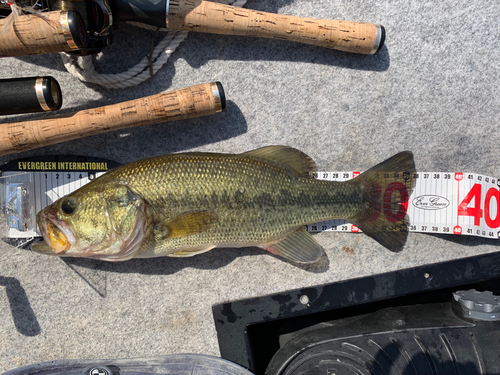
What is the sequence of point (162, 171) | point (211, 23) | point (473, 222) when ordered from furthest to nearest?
1. point (473, 222)
2. point (211, 23)
3. point (162, 171)

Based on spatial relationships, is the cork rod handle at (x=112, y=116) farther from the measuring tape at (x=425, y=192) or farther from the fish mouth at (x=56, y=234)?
the fish mouth at (x=56, y=234)

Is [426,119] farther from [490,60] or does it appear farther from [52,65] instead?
[52,65]

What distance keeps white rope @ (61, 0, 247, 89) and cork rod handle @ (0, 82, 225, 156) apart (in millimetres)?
228

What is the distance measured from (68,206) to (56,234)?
5.5 inches

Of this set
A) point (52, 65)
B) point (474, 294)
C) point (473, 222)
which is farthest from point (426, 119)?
point (52, 65)

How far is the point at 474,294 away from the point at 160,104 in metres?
1.84

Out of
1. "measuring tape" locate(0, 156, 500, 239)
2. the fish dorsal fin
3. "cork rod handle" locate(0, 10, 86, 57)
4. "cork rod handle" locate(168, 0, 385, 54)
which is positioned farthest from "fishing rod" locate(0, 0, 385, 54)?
"measuring tape" locate(0, 156, 500, 239)

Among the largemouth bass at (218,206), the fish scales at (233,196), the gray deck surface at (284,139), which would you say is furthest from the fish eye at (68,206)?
the gray deck surface at (284,139)

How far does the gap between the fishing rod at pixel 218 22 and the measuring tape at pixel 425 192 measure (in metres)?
0.69

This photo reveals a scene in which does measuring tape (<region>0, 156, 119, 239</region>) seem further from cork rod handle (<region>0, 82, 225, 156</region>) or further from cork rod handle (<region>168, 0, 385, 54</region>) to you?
cork rod handle (<region>168, 0, 385, 54</region>)

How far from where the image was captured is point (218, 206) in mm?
1622

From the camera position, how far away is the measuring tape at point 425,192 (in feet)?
6.19

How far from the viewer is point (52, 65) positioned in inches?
76.6

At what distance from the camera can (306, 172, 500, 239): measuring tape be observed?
1.91 m
